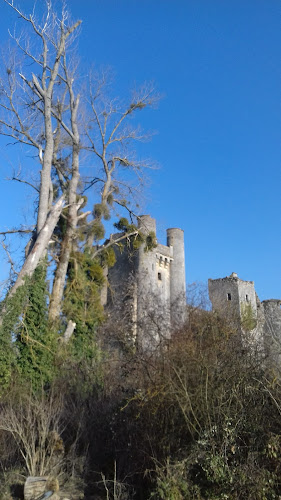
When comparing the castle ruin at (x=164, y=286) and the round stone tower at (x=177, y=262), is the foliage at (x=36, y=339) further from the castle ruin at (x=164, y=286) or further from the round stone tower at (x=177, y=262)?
the round stone tower at (x=177, y=262)

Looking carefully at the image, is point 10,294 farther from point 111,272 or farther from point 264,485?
point 111,272

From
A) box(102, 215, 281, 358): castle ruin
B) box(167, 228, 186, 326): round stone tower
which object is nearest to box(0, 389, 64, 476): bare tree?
box(102, 215, 281, 358): castle ruin

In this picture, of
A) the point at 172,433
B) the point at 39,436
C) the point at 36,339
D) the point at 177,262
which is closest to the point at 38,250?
the point at 36,339

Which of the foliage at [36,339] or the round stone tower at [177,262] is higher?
the round stone tower at [177,262]

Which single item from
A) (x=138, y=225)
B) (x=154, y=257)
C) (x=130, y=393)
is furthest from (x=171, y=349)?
(x=154, y=257)

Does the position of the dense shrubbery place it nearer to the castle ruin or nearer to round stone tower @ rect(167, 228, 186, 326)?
Result: the castle ruin

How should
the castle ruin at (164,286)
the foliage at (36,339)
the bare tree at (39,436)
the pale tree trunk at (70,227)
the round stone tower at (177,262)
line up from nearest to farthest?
the bare tree at (39,436)
the foliage at (36,339)
the pale tree trunk at (70,227)
the castle ruin at (164,286)
the round stone tower at (177,262)

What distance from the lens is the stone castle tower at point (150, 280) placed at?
28.5 meters

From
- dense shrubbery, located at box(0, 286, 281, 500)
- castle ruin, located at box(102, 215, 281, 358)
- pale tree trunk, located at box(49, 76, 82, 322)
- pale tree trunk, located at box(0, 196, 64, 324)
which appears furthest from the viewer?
castle ruin, located at box(102, 215, 281, 358)

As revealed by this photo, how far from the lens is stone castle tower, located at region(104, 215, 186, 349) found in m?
28.5

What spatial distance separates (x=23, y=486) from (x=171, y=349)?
3584 mm

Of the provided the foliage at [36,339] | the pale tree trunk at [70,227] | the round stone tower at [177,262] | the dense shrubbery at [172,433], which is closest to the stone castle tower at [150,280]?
the round stone tower at [177,262]

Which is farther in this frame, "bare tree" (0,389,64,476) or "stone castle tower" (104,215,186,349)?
"stone castle tower" (104,215,186,349)

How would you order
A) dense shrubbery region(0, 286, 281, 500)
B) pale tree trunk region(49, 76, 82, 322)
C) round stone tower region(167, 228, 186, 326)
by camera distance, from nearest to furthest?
dense shrubbery region(0, 286, 281, 500), pale tree trunk region(49, 76, 82, 322), round stone tower region(167, 228, 186, 326)
